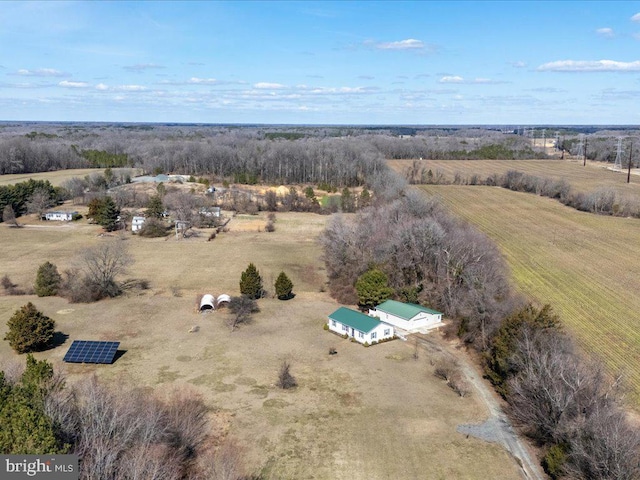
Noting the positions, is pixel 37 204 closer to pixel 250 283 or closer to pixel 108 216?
pixel 108 216

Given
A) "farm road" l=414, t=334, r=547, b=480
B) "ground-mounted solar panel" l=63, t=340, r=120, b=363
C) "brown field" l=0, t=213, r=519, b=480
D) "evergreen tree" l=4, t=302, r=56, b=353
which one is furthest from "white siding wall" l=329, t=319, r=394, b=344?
"evergreen tree" l=4, t=302, r=56, b=353

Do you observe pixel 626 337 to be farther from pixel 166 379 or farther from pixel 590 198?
pixel 590 198

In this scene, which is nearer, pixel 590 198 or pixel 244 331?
pixel 244 331

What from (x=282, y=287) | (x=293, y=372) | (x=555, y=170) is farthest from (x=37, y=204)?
(x=555, y=170)

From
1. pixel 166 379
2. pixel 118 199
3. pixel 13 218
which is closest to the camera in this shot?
pixel 166 379

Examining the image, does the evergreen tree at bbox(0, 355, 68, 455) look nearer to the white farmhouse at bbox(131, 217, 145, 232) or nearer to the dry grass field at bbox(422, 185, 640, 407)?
the dry grass field at bbox(422, 185, 640, 407)

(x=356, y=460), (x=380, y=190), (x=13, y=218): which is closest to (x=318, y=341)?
(x=356, y=460)

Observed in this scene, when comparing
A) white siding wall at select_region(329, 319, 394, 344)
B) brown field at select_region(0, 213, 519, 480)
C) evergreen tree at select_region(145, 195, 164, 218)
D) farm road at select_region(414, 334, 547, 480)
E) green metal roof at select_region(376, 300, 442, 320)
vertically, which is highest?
evergreen tree at select_region(145, 195, 164, 218)
